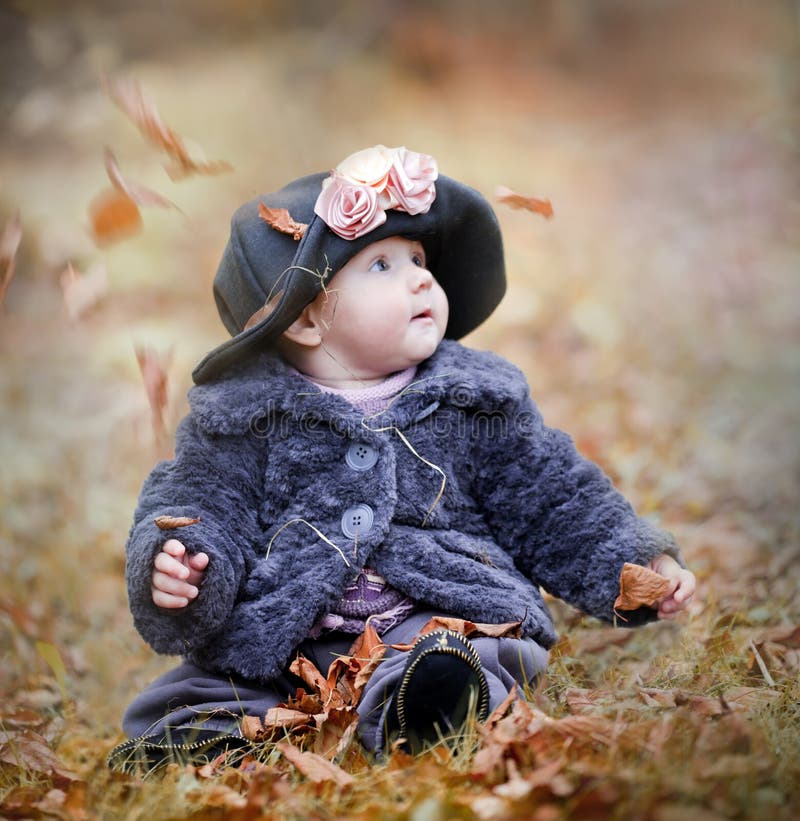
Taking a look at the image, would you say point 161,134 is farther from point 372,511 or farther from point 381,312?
point 372,511

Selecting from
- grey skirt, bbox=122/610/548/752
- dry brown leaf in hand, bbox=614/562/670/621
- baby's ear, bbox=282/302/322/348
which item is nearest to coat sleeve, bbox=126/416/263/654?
grey skirt, bbox=122/610/548/752

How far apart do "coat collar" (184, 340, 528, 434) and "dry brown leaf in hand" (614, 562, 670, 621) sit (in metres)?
0.45

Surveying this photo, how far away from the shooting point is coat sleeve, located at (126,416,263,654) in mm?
1934

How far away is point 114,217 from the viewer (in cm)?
250

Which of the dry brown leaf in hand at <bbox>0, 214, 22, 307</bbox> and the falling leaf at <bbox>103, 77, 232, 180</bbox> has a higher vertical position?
the falling leaf at <bbox>103, 77, 232, 180</bbox>

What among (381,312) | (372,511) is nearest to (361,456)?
(372,511)

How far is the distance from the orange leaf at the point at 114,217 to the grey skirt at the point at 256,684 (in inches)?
42.3

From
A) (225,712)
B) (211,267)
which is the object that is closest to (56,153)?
(211,267)

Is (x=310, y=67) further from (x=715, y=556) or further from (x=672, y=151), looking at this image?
(x=715, y=556)

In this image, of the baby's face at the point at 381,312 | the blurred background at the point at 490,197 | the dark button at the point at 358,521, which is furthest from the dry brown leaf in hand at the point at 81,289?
the blurred background at the point at 490,197

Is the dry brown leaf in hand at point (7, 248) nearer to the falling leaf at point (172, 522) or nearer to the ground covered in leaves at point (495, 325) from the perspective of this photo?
the ground covered in leaves at point (495, 325)

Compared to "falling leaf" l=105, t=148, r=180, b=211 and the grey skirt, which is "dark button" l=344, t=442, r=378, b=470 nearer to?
the grey skirt

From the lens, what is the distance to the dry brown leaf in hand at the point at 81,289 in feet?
7.62

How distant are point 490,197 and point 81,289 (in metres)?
3.47
